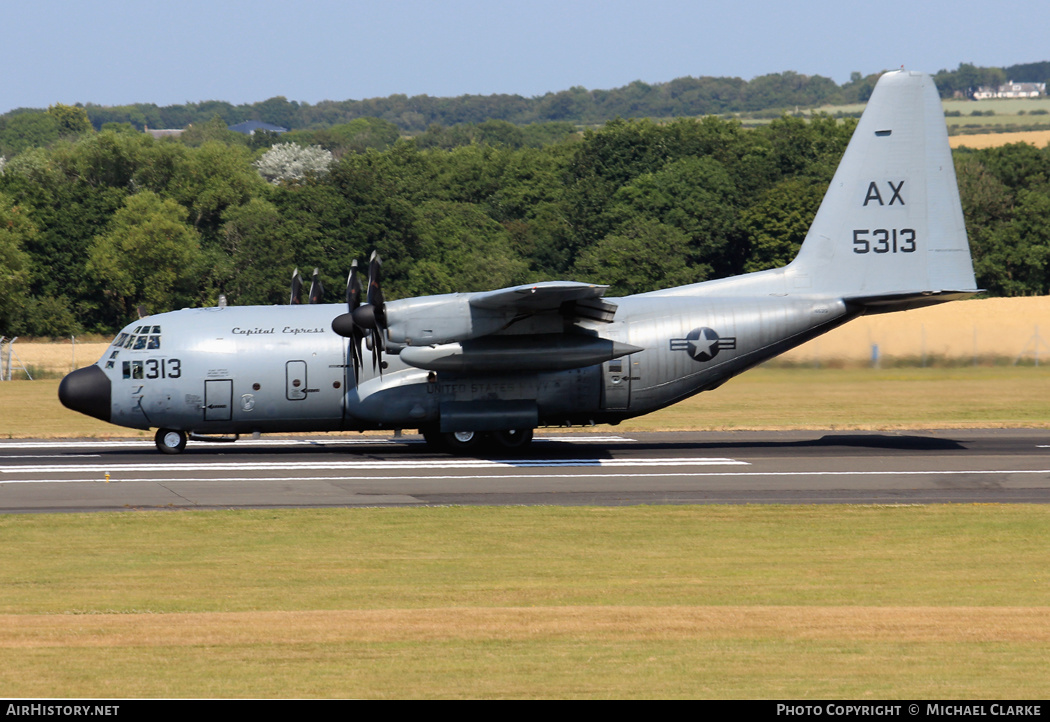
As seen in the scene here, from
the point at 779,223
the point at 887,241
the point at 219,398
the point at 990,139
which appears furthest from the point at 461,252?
the point at 990,139

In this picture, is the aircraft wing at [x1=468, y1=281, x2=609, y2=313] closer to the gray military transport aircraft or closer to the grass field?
the gray military transport aircraft

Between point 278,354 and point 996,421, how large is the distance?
23.3 meters

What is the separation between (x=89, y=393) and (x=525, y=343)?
35.5ft

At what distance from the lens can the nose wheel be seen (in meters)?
28.5

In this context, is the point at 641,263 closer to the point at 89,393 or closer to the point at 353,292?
the point at 353,292

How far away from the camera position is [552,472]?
82.5 feet

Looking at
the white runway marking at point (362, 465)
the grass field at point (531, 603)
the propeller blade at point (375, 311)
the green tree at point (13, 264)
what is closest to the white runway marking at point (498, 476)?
the white runway marking at point (362, 465)

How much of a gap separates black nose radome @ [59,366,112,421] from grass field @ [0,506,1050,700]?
26.9ft

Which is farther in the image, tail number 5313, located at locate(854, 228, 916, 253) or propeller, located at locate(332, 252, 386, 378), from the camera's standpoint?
tail number 5313, located at locate(854, 228, 916, 253)

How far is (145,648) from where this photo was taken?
35.3ft

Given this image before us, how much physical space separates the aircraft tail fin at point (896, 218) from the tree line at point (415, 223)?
50302 mm

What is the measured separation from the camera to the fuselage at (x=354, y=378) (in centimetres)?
2730

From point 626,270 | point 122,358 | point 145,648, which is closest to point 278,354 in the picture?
point 122,358

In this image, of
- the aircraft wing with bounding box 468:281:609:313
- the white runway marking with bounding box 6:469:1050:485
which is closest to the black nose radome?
the white runway marking with bounding box 6:469:1050:485
